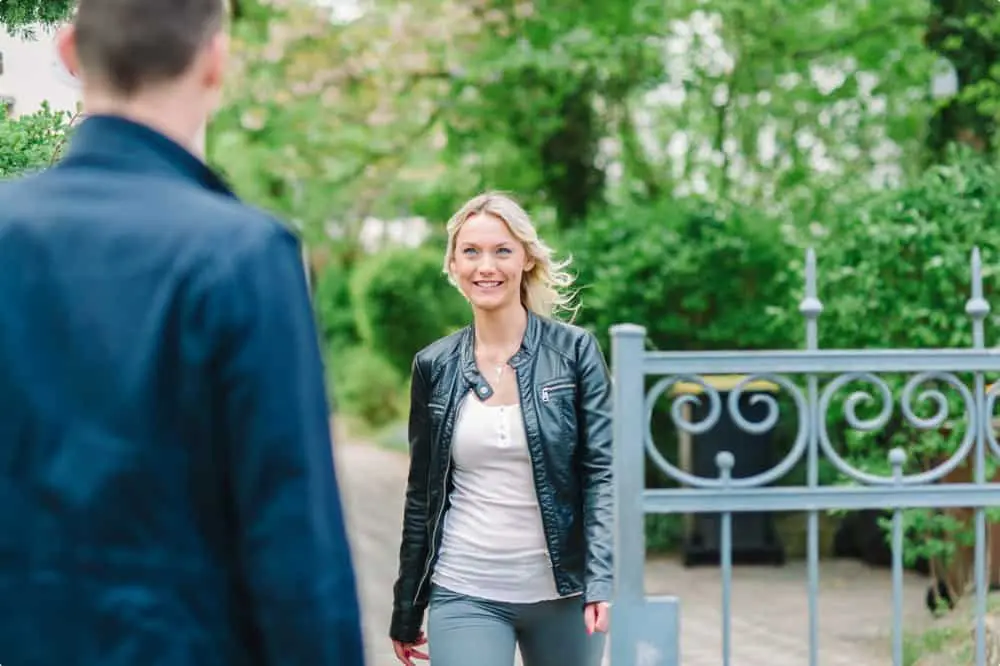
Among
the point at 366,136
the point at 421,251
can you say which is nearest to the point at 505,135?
the point at 366,136

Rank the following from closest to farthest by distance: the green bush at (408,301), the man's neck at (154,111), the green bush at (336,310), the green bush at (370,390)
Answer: the man's neck at (154,111)
the green bush at (408,301)
the green bush at (370,390)
the green bush at (336,310)

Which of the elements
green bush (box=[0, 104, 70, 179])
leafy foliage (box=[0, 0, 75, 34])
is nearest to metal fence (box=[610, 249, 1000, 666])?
green bush (box=[0, 104, 70, 179])

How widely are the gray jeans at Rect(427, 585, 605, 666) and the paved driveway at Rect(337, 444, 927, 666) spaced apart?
2.32 meters

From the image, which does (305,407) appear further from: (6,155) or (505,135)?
(505,135)

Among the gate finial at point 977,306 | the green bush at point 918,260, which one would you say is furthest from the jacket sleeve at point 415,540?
the green bush at point 918,260

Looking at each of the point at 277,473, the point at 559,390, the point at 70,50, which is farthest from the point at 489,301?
the point at 277,473

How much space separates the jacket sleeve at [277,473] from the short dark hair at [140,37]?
0.26 m

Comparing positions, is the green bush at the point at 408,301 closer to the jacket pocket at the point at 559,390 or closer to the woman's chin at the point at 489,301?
the woman's chin at the point at 489,301

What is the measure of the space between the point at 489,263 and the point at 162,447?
7.12ft

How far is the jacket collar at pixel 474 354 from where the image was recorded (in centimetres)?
366

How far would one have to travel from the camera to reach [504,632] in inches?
139

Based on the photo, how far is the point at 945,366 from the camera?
3.89 metres

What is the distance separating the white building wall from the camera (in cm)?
361

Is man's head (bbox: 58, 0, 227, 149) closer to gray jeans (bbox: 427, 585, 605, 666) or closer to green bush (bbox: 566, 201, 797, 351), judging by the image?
gray jeans (bbox: 427, 585, 605, 666)
